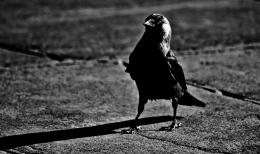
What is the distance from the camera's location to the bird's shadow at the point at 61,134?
3.68m

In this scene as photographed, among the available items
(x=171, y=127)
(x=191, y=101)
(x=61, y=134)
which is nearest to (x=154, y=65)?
(x=171, y=127)

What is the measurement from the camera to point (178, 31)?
722cm

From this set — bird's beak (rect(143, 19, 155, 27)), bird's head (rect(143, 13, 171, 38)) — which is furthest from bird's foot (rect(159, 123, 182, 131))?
bird's beak (rect(143, 19, 155, 27))

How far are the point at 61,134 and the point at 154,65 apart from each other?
3.03 feet

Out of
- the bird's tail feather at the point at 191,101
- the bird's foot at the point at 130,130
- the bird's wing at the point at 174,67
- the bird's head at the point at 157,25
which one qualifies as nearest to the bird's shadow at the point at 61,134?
the bird's foot at the point at 130,130

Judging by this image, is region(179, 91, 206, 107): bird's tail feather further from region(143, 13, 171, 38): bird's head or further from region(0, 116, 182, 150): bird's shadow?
region(143, 13, 171, 38): bird's head

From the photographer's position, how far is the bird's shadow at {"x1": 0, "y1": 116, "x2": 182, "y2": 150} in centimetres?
368

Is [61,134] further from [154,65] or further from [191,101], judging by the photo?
[191,101]

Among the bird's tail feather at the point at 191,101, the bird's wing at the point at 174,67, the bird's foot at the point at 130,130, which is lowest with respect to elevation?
the bird's foot at the point at 130,130

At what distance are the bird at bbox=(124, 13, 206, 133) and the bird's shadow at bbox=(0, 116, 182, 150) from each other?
16cm

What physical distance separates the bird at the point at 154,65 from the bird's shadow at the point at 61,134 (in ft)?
0.54

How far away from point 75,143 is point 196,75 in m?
2.16

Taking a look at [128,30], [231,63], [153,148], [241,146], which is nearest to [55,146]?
[153,148]

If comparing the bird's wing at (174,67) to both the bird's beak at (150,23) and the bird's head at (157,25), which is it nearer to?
the bird's head at (157,25)
